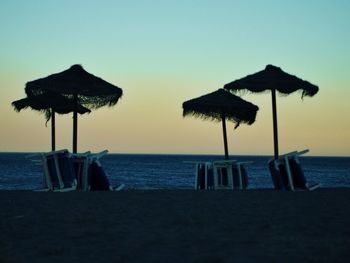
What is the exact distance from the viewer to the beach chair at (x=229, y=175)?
42.0 ft

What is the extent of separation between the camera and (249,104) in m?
13.1

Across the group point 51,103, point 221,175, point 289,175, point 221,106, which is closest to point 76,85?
point 51,103

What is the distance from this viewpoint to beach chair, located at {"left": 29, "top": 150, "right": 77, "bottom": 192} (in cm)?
1058

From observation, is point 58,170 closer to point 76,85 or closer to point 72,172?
point 72,172

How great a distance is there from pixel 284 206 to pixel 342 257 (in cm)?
358

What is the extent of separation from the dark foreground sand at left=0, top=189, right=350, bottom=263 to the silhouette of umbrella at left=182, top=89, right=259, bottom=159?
15.7 ft

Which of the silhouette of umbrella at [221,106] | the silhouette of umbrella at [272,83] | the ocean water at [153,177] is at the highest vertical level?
the silhouette of umbrella at [272,83]

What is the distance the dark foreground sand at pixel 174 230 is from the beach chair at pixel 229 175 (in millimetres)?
4315

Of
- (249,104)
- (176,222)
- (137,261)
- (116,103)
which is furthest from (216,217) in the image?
(249,104)

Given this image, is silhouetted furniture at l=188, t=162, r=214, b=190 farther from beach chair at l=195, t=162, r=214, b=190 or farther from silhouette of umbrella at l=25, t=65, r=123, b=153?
silhouette of umbrella at l=25, t=65, r=123, b=153

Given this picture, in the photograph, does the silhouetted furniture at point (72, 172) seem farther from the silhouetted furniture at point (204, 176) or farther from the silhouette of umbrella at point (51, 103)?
the silhouetted furniture at point (204, 176)

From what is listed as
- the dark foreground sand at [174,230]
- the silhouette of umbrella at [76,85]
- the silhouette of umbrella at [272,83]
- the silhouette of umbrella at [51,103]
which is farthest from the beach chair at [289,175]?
the silhouette of umbrella at [51,103]

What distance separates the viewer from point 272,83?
11.9 meters

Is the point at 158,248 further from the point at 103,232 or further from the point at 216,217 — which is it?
the point at 216,217
